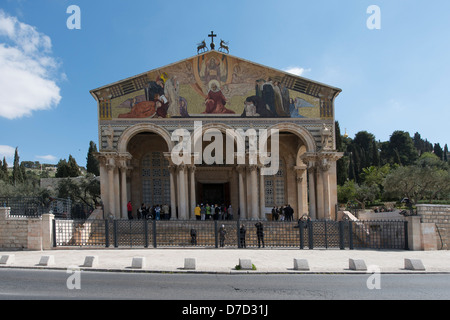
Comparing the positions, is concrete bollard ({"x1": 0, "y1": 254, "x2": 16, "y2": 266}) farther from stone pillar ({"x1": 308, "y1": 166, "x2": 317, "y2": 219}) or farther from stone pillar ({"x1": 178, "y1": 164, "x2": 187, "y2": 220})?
stone pillar ({"x1": 308, "y1": 166, "x2": 317, "y2": 219})

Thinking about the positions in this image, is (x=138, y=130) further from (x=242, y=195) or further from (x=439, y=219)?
(x=439, y=219)

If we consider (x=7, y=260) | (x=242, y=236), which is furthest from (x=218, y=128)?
(x=7, y=260)

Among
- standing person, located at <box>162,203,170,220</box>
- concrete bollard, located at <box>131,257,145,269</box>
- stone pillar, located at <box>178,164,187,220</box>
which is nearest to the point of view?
concrete bollard, located at <box>131,257,145,269</box>

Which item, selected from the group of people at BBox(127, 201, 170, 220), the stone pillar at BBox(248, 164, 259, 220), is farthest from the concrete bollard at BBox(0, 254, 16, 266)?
the stone pillar at BBox(248, 164, 259, 220)

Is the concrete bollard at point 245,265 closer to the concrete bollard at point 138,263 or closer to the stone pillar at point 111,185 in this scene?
the concrete bollard at point 138,263

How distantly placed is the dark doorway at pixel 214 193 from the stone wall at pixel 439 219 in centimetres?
1609

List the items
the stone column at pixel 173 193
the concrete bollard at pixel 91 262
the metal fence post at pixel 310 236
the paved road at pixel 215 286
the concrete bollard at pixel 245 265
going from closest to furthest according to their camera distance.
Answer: the paved road at pixel 215 286 < the concrete bollard at pixel 245 265 < the concrete bollard at pixel 91 262 < the metal fence post at pixel 310 236 < the stone column at pixel 173 193

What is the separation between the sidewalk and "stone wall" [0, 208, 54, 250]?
2.70 feet

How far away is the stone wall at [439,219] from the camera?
1749 centimetres

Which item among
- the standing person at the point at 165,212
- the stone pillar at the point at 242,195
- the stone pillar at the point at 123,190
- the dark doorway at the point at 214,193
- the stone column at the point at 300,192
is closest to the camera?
the stone pillar at the point at 123,190

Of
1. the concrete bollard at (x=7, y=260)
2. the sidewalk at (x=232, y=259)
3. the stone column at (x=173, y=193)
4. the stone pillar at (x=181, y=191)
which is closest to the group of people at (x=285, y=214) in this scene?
the stone pillar at (x=181, y=191)

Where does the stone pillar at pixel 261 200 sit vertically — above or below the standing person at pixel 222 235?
above

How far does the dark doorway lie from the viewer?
31.1 m

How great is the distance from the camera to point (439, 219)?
57.7 feet
